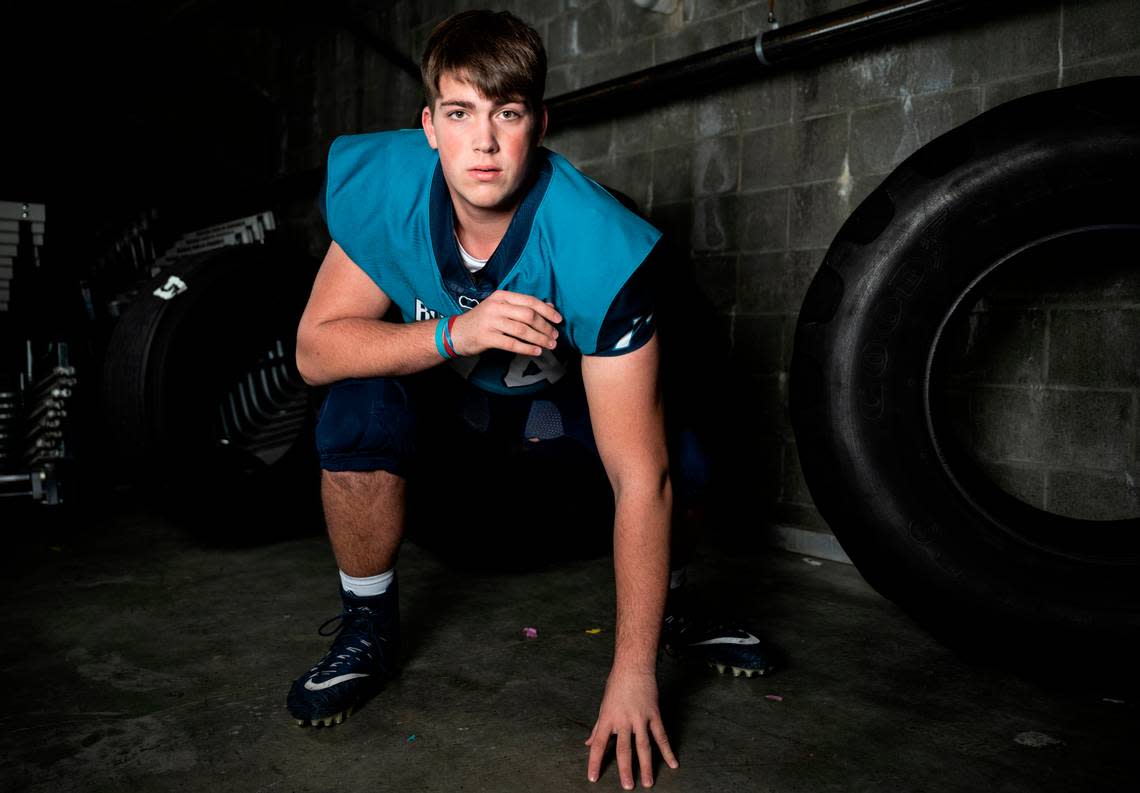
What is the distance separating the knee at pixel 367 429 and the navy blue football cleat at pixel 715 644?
1.93 feet

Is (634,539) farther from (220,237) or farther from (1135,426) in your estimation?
(220,237)

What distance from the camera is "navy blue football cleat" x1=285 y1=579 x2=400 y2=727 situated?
1260mm

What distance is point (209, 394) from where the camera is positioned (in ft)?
7.91

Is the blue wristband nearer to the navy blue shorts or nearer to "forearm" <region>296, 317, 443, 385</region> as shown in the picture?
"forearm" <region>296, 317, 443, 385</region>

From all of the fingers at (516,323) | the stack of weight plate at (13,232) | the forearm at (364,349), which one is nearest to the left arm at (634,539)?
the fingers at (516,323)

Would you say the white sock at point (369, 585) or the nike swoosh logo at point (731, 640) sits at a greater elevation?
the white sock at point (369, 585)

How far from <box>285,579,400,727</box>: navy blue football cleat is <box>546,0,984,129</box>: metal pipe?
153cm

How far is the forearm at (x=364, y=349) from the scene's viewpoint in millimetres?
1302

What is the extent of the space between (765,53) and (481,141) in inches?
42.8

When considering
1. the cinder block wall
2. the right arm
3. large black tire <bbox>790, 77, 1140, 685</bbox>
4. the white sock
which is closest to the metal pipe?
the cinder block wall

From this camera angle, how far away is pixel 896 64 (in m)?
1.92

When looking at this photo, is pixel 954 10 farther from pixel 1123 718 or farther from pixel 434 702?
pixel 434 702

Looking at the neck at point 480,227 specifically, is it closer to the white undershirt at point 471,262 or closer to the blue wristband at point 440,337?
the white undershirt at point 471,262

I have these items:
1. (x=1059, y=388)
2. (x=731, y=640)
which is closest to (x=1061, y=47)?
(x=1059, y=388)
